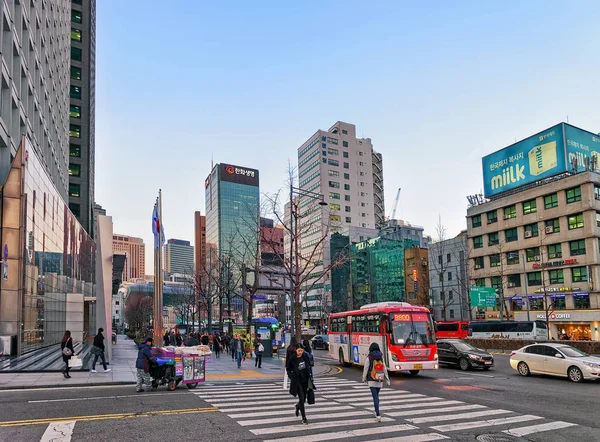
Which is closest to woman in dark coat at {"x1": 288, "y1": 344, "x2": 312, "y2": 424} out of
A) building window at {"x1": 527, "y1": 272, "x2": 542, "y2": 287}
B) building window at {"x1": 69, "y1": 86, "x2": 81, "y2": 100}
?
building window at {"x1": 527, "y1": 272, "x2": 542, "y2": 287}

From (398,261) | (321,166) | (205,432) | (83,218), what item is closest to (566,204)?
(398,261)

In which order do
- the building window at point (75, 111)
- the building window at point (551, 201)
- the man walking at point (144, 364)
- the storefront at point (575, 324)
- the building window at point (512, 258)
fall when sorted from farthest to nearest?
the building window at point (75, 111)
the building window at point (512, 258)
the building window at point (551, 201)
the storefront at point (575, 324)
the man walking at point (144, 364)

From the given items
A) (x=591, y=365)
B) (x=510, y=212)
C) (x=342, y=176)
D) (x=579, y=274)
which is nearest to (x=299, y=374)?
(x=591, y=365)

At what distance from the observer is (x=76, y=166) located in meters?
79.7

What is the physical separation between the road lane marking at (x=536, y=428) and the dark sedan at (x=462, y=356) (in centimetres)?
1460

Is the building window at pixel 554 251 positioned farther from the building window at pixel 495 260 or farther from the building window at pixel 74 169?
the building window at pixel 74 169

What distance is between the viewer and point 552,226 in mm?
61938

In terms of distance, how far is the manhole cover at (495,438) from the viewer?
9.46 metres

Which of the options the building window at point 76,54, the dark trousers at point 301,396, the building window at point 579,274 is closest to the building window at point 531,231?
the building window at point 579,274

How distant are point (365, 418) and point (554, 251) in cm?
5834

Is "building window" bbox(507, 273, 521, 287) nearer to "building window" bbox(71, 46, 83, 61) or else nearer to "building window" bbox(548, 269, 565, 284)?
"building window" bbox(548, 269, 565, 284)

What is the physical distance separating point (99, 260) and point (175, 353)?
43.5ft

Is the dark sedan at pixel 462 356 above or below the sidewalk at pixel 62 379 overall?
below

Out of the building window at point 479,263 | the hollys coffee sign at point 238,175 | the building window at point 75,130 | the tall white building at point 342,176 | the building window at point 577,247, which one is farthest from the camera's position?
the hollys coffee sign at point 238,175
